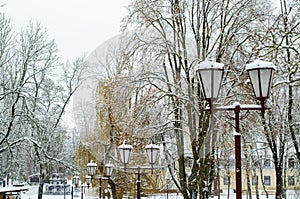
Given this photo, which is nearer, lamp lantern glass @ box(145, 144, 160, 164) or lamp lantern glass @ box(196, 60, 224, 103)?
lamp lantern glass @ box(196, 60, 224, 103)

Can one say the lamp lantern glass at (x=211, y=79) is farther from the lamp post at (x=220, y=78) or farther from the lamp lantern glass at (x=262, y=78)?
the lamp lantern glass at (x=262, y=78)

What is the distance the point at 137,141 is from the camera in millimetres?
15781

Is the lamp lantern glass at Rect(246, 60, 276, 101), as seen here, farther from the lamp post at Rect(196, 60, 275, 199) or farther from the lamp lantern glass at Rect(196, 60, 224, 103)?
the lamp lantern glass at Rect(196, 60, 224, 103)

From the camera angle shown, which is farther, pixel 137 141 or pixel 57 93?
pixel 57 93

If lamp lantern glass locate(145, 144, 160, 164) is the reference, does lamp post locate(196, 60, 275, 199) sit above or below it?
above

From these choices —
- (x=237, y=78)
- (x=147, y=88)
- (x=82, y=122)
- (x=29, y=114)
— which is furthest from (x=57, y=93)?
(x=237, y=78)

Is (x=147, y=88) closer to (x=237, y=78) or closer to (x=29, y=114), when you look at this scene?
(x=237, y=78)

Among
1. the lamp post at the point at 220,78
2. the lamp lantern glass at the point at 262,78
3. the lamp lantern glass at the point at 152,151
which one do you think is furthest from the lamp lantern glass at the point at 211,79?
the lamp lantern glass at the point at 152,151

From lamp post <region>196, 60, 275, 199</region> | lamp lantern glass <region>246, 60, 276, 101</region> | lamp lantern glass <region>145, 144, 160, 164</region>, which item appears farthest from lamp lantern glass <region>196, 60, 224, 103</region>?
lamp lantern glass <region>145, 144, 160, 164</region>

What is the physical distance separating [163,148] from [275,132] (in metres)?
3.71

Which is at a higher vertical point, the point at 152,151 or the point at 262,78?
the point at 262,78

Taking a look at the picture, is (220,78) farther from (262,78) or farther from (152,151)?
(152,151)

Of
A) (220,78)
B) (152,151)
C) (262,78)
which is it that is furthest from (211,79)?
(152,151)

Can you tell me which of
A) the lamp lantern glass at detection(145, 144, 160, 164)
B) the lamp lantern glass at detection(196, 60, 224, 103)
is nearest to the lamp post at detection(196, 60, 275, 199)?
the lamp lantern glass at detection(196, 60, 224, 103)
